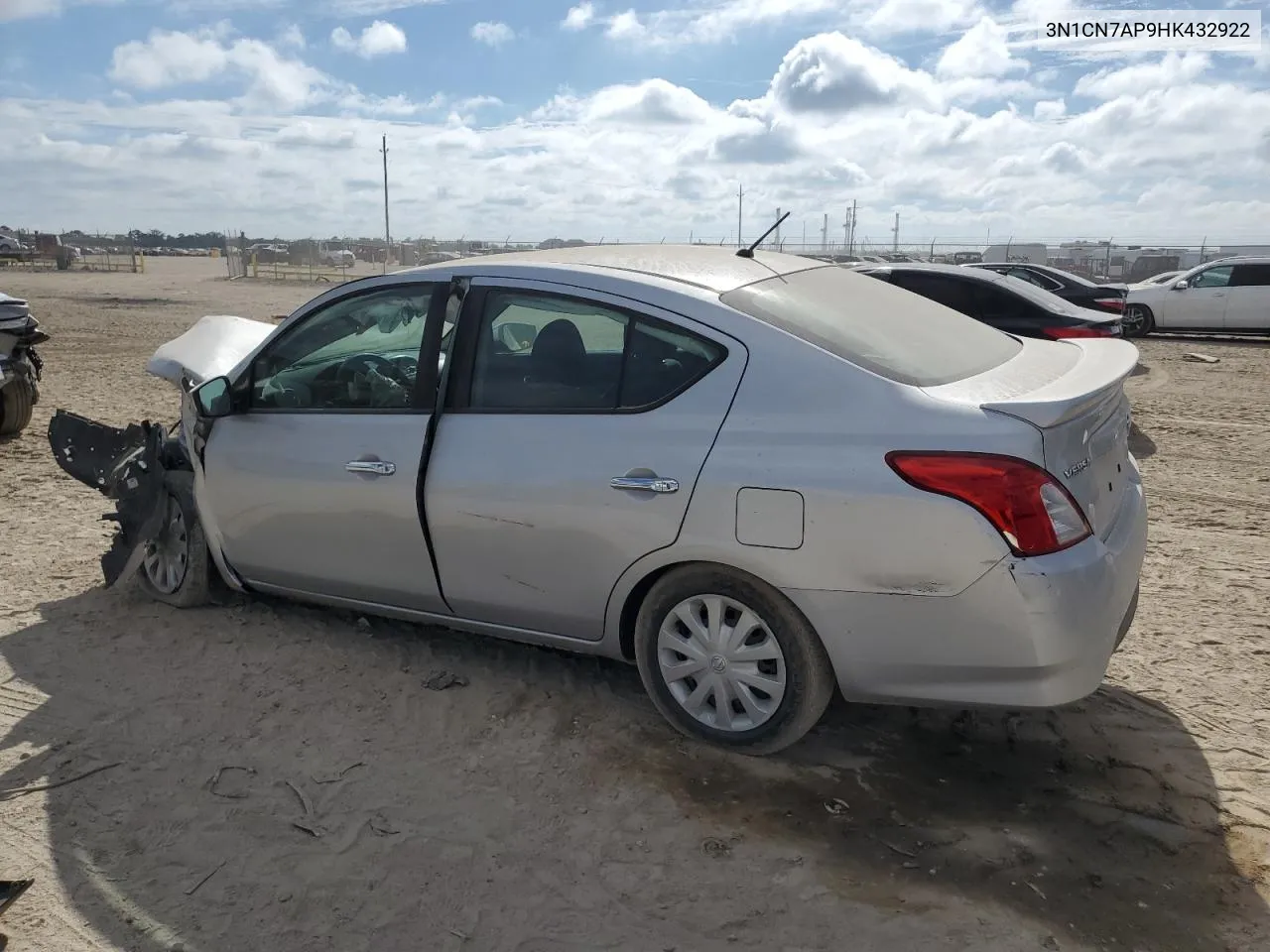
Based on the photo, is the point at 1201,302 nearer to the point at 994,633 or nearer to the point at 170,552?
the point at 994,633

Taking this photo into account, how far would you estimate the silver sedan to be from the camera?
9.64 ft

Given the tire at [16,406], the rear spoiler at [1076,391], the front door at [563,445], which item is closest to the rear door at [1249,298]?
Answer: the rear spoiler at [1076,391]

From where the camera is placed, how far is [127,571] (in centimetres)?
465

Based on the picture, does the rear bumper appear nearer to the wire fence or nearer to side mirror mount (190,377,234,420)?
side mirror mount (190,377,234,420)

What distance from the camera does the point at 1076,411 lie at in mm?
3006

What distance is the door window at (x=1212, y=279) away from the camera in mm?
17906

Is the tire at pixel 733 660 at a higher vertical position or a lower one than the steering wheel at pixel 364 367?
lower

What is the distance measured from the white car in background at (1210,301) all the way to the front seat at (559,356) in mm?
16346

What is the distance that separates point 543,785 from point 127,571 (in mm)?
2482

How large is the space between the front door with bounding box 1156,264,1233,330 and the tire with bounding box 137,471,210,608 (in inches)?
712

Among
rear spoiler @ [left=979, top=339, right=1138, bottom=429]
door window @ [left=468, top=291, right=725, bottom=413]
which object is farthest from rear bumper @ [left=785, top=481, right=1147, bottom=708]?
door window @ [left=468, top=291, right=725, bottom=413]

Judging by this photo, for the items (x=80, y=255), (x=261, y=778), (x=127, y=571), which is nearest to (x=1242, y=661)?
(x=261, y=778)

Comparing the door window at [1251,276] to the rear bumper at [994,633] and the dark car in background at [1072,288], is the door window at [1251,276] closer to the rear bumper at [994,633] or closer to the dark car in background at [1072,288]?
the dark car in background at [1072,288]

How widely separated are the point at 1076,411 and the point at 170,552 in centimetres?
399
